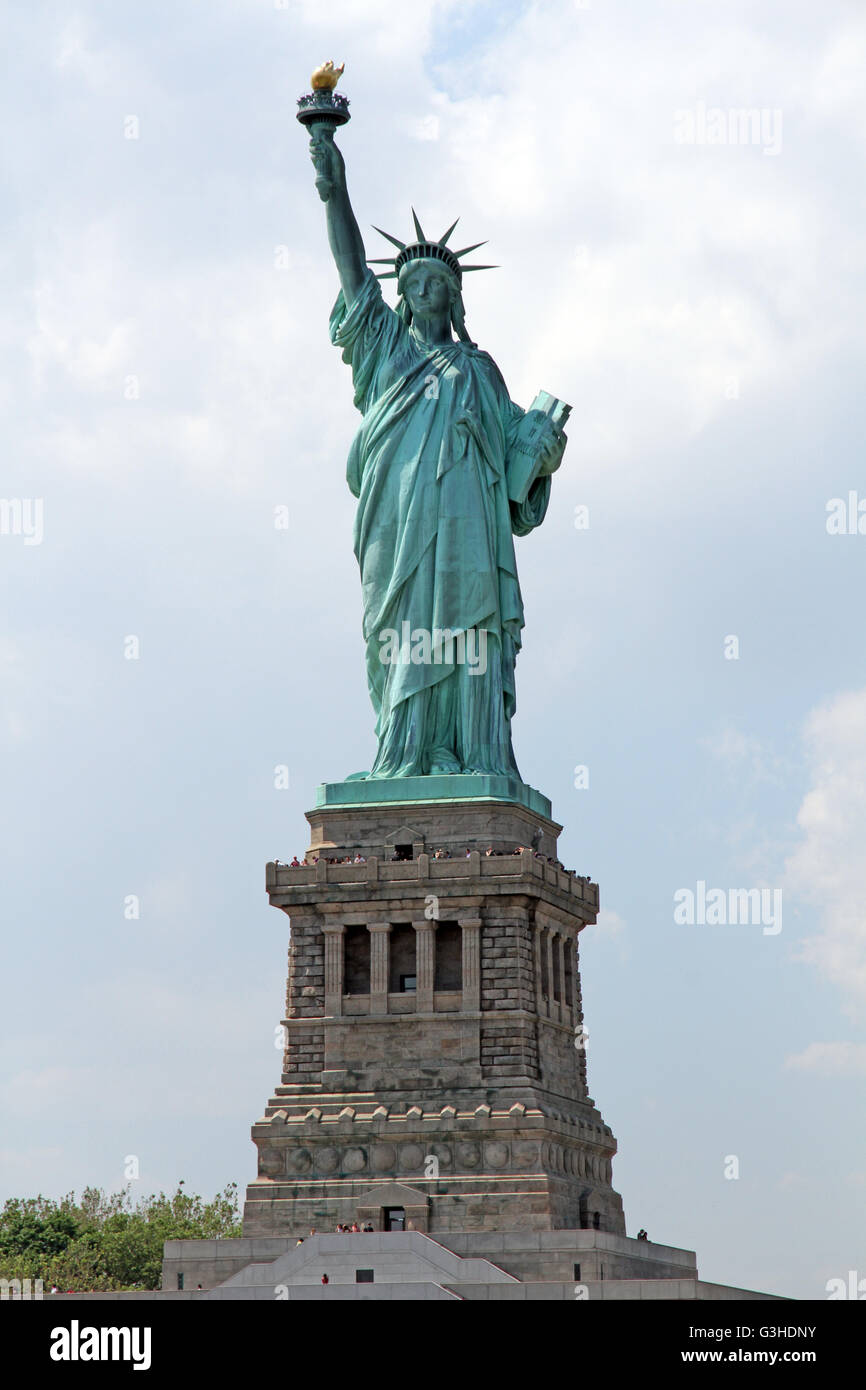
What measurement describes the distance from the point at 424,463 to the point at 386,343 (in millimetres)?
2878

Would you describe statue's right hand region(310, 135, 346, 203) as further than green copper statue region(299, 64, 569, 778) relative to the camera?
Yes

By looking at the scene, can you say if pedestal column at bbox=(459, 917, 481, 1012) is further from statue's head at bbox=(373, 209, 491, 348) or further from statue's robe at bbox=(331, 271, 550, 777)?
statue's head at bbox=(373, 209, 491, 348)

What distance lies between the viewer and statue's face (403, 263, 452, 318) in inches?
2003

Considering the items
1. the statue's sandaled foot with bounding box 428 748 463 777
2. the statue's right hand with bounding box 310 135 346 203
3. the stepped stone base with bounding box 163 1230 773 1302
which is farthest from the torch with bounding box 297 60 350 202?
the stepped stone base with bounding box 163 1230 773 1302

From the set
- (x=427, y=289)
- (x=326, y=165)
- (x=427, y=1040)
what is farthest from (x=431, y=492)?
(x=427, y=1040)

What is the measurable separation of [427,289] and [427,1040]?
50.6 feet

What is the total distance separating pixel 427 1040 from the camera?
4594cm

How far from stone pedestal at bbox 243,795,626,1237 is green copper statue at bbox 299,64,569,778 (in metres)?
1.94

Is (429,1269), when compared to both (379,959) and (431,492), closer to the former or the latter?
(379,959)

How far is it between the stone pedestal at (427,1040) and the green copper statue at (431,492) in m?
1.94

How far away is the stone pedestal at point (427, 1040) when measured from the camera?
146 ft

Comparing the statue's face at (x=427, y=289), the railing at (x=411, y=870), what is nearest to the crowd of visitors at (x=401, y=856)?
the railing at (x=411, y=870)

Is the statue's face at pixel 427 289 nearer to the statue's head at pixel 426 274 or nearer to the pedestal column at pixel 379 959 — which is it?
the statue's head at pixel 426 274
